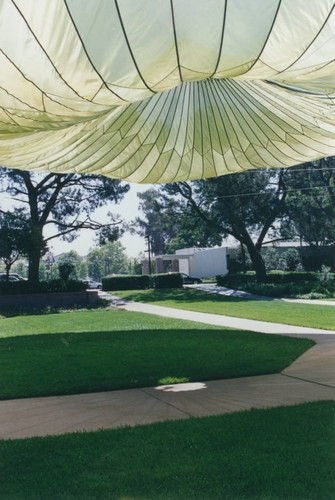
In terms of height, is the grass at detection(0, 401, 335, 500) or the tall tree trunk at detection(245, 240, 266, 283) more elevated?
the tall tree trunk at detection(245, 240, 266, 283)

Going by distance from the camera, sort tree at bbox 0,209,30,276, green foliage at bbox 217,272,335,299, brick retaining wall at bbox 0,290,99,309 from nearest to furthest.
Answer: brick retaining wall at bbox 0,290,99,309
tree at bbox 0,209,30,276
green foliage at bbox 217,272,335,299

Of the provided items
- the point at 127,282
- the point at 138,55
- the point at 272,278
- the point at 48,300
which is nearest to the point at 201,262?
the point at 127,282

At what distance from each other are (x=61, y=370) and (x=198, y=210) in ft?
93.6

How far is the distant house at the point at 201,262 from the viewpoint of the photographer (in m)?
55.8

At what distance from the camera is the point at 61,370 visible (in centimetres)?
777

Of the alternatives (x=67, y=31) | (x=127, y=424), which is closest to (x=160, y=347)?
(x=127, y=424)

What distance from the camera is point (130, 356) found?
880cm

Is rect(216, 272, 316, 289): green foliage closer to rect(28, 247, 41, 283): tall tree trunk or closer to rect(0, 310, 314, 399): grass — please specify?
rect(28, 247, 41, 283): tall tree trunk

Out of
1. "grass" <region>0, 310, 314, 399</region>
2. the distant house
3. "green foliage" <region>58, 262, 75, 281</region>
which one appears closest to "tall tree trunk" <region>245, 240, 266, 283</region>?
"green foliage" <region>58, 262, 75, 281</region>

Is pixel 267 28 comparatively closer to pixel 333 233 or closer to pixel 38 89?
pixel 38 89

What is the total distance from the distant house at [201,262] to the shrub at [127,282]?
17211mm

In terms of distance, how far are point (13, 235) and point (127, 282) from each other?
1409 centimetres

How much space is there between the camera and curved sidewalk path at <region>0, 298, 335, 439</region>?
5070 millimetres

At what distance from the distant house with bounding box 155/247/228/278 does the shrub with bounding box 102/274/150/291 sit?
17.2 metres
